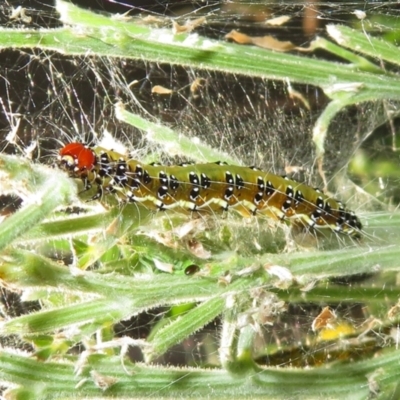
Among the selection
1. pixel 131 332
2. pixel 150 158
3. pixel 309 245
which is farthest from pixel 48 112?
pixel 309 245

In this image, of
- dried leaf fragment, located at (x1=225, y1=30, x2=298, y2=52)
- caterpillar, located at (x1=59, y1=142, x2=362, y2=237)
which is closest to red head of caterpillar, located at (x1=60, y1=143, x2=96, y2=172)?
caterpillar, located at (x1=59, y1=142, x2=362, y2=237)

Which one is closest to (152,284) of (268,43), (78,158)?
(78,158)

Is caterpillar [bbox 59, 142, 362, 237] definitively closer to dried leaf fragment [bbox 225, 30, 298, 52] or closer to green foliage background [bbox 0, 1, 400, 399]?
green foliage background [bbox 0, 1, 400, 399]

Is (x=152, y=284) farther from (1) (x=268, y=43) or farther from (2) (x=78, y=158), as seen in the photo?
(1) (x=268, y=43)

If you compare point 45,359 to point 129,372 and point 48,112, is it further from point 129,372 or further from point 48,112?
point 48,112

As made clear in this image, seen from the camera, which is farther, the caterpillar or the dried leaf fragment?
the dried leaf fragment

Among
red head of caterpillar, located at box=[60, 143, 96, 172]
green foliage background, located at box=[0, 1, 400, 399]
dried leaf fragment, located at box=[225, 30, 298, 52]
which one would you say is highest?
dried leaf fragment, located at box=[225, 30, 298, 52]

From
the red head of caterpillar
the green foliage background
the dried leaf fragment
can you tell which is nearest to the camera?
the green foliage background

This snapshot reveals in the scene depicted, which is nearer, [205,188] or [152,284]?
[152,284]

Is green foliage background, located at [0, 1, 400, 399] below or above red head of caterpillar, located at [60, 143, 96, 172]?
below
